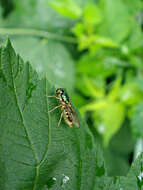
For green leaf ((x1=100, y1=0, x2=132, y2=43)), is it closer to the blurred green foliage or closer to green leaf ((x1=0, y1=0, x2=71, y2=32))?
the blurred green foliage

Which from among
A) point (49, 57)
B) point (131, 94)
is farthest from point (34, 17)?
point (131, 94)

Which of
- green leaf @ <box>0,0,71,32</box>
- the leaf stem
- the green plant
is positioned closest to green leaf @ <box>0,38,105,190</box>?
the green plant

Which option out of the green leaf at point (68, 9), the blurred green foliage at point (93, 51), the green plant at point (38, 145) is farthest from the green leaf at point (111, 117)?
the green plant at point (38, 145)

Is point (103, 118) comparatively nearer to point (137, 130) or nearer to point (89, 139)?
point (137, 130)

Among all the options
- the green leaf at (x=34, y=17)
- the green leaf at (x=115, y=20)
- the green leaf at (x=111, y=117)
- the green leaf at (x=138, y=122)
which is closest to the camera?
the green leaf at (x=138, y=122)

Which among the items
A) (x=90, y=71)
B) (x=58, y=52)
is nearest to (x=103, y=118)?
(x=90, y=71)

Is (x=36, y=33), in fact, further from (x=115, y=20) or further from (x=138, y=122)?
(x=138, y=122)

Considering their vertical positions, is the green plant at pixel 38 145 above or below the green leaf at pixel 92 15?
below

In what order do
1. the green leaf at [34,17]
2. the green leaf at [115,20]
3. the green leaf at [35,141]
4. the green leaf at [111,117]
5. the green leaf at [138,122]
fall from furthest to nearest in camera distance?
the green leaf at [34,17] < the green leaf at [115,20] < the green leaf at [111,117] < the green leaf at [138,122] < the green leaf at [35,141]

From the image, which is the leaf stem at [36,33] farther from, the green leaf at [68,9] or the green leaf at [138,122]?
the green leaf at [138,122]
